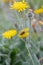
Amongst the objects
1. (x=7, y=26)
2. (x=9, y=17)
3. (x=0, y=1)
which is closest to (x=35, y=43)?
(x=7, y=26)

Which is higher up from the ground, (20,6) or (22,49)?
(20,6)

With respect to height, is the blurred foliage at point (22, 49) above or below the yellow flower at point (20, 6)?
below

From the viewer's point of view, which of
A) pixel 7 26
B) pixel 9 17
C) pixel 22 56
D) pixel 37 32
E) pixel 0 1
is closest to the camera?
pixel 22 56

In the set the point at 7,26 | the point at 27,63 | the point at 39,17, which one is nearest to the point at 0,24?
the point at 7,26

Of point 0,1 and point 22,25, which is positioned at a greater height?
point 22,25

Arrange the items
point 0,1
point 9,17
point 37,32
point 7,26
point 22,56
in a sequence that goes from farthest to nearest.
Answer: point 0,1 → point 9,17 → point 7,26 → point 37,32 → point 22,56

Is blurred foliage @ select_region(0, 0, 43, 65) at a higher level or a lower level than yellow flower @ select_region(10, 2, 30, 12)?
lower

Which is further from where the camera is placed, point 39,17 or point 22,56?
point 39,17

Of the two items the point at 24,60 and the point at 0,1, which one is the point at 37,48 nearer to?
→ the point at 24,60

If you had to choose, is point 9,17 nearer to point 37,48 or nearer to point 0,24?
point 0,24
